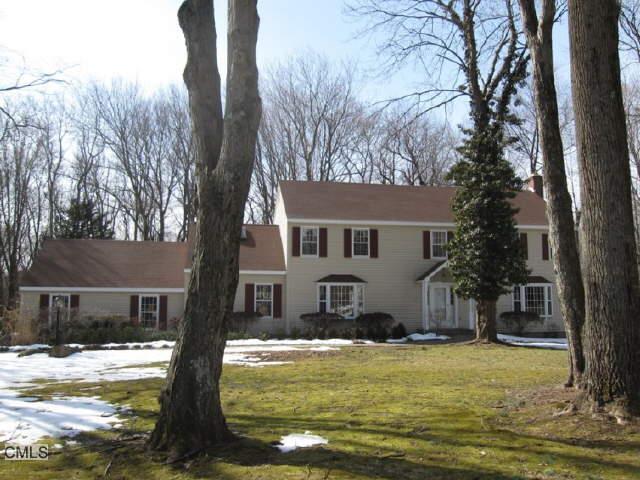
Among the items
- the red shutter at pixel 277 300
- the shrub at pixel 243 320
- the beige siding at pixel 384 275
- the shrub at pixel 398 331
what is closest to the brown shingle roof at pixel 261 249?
the red shutter at pixel 277 300

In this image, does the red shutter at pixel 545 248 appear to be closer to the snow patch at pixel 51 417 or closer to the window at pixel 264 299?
the window at pixel 264 299

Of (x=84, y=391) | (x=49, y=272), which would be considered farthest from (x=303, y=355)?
(x=49, y=272)

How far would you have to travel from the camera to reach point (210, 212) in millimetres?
5465

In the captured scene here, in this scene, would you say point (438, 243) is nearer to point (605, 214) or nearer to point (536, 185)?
point (536, 185)

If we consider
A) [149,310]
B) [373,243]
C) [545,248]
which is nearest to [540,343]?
[545,248]

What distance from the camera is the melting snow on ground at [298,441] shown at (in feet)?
17.4

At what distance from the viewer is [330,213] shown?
26406 millimetres

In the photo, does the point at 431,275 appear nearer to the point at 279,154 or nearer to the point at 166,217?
the point at 279,154

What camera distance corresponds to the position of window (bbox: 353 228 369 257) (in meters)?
26.6

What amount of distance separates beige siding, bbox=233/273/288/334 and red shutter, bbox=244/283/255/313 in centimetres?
15

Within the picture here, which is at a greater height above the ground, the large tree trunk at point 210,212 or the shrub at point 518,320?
the large tree trunk at point 210,212

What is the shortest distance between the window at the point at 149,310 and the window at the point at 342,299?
7477mm

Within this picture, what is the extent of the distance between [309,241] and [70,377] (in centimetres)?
1576

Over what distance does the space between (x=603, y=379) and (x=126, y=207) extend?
36.4 meters
